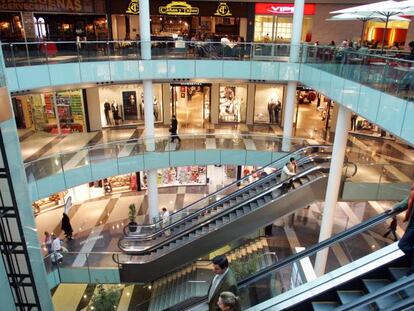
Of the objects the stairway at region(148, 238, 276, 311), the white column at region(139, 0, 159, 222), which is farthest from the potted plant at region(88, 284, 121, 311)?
the white column at region(139, 0, 159, 222)

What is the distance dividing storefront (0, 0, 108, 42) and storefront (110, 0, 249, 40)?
3.23ft

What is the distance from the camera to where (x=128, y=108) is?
2097 centimetres

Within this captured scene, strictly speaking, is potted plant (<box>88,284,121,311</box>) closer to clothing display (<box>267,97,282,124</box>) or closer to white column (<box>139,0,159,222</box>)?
white column (<box>139,0,159,222</box>)

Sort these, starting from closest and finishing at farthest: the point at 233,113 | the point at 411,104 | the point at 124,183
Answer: the point at 411,104
the point at 124,183
the point at 233,113

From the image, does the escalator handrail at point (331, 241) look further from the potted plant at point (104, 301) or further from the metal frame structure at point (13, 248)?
the potted plant at point (104, 301)

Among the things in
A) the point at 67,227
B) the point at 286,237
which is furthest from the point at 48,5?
the point at 286,237

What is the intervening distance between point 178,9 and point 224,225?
1386cm

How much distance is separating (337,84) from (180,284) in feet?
27.1

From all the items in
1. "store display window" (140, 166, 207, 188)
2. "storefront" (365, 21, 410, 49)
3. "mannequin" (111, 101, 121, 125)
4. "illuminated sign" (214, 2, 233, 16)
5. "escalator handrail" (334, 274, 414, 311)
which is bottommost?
"store display window" (140, 166, 207, 188)

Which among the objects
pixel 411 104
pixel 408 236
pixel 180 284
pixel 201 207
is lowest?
pixel 180 284

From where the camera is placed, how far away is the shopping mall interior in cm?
543

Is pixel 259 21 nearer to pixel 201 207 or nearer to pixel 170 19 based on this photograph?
pixel 170 19

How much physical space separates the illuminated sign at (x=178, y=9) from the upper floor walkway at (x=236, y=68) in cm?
680

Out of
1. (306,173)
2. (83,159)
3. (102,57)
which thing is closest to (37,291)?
(83,159)
